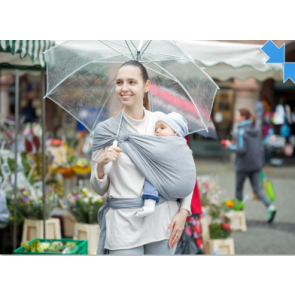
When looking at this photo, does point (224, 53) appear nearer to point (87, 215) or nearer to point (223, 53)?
point (223, 53)

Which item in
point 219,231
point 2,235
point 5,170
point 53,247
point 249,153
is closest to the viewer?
point 53,247

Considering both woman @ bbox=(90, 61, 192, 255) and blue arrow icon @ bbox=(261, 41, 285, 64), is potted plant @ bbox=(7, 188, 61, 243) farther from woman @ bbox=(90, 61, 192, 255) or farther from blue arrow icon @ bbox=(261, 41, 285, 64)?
blue arrow icon @ bbox=(261, 41, 285, 64)

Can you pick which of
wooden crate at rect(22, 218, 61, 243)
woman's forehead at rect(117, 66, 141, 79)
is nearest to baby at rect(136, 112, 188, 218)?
woman's forehead at rect(117, 66, 141, 79)

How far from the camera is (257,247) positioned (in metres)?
5.23

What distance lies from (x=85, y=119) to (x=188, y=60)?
793mm

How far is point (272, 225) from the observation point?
6.38 meters

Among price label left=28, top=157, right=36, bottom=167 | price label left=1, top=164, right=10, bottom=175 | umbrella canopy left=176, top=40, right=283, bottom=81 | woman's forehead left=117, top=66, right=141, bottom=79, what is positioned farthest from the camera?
price label left=28, top=157, right=36, bottom=167

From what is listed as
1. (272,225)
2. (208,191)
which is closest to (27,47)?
(208,191)

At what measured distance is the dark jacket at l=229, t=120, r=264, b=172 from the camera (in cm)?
636

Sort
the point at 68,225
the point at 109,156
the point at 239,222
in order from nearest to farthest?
the point at 109,156
the point at 68,225
the point at 239,222

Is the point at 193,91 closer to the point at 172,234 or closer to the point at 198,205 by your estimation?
the point at 172,234

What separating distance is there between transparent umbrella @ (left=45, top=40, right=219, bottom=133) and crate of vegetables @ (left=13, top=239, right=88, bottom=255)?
119cm

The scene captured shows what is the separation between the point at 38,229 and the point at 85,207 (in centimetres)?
54

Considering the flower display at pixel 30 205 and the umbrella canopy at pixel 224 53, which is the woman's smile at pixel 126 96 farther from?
the flower display at pixel 30 205
